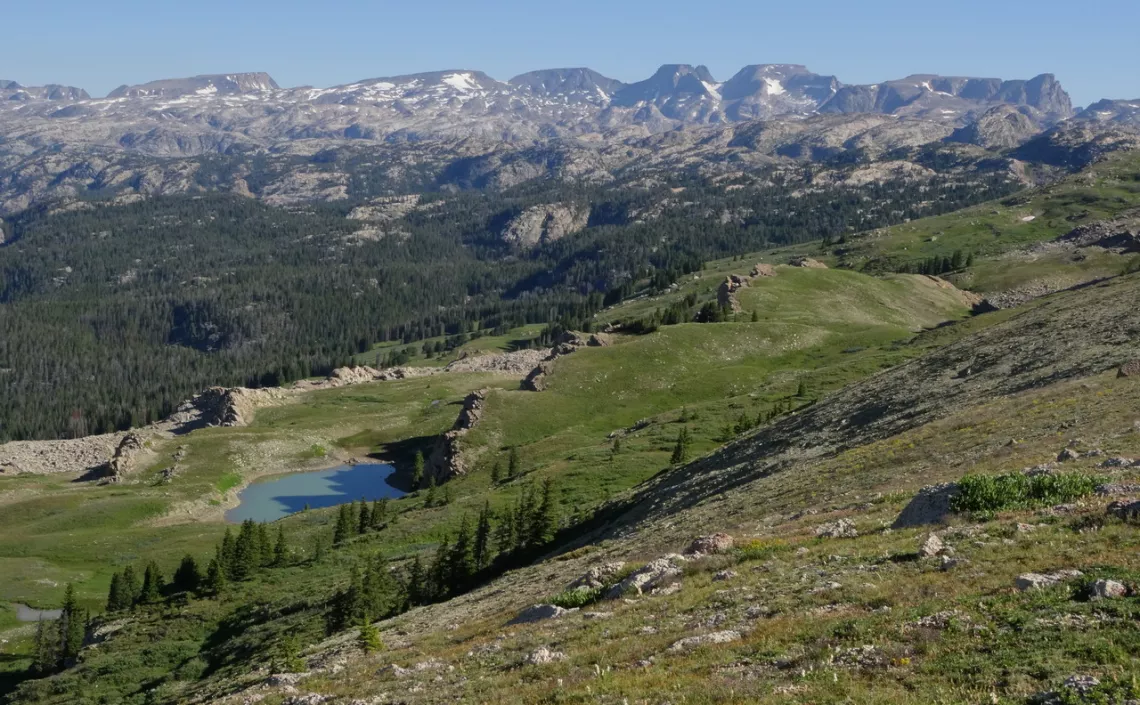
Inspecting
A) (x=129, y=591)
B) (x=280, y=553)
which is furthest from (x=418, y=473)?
(x=129, y=591)

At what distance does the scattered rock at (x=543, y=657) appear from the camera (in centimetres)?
2308

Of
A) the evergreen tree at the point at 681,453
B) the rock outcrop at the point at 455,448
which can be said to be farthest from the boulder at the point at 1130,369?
the rock outcrop at the point at 455,448

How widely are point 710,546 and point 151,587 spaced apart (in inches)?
2948

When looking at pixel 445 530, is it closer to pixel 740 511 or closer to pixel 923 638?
pixel 740 511

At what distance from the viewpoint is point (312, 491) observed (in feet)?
481

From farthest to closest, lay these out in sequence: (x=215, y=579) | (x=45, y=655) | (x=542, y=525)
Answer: (x=215, y=579) → (x=45, y=655) → (x=542, y=525)

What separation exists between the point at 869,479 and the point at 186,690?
40.7 m

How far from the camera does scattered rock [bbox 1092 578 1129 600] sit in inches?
703

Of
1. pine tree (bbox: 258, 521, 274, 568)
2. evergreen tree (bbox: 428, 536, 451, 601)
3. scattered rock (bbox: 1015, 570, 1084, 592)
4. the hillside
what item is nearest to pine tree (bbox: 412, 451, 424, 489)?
the hillside

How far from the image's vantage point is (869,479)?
1714 inches

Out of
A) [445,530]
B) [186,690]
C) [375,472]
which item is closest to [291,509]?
[375,472]

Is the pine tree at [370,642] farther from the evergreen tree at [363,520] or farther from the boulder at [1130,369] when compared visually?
the evergreen tree at [363,520]

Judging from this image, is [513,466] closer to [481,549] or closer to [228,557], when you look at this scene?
[228,557]

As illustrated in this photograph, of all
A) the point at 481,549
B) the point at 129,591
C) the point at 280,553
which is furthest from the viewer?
the point at 280,553
